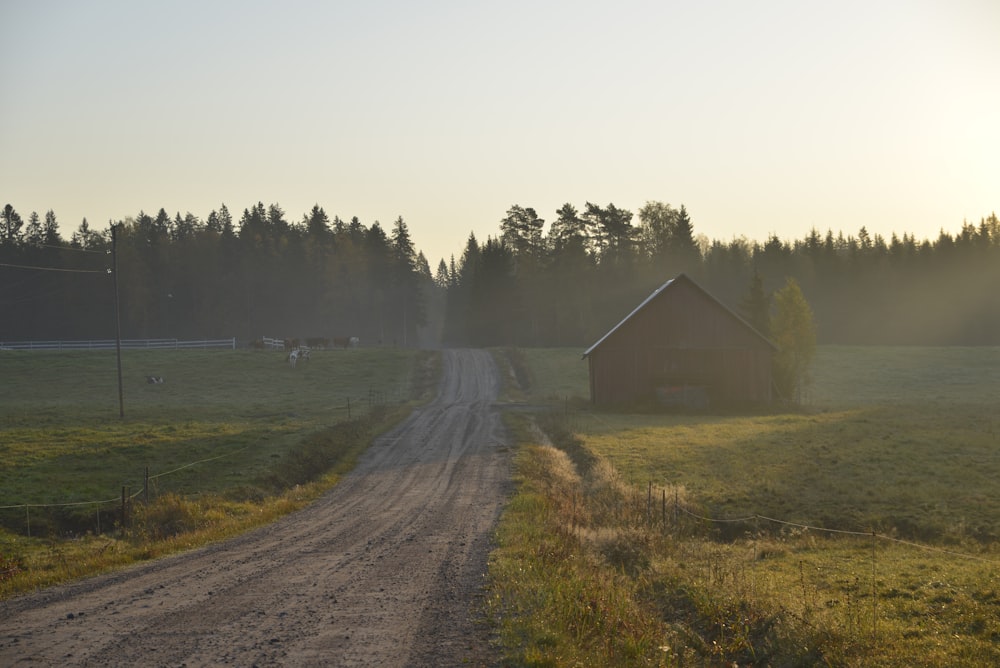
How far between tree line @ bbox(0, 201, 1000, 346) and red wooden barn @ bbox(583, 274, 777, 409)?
166 feet

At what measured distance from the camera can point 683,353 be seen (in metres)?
57.8

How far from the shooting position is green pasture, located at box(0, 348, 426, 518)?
2755 cm

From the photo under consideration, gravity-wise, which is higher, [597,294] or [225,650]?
[597,294]

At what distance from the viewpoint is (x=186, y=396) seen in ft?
217

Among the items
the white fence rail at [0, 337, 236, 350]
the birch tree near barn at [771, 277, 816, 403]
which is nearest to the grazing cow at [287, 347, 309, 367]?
the white fence rail at [0, 337, 236, 350]

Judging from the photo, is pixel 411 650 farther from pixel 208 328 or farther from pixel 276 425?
pixel 208 328

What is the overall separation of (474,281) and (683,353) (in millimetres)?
59744

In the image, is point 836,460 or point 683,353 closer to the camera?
point 836,460

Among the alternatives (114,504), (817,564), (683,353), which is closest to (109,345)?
(683,353)

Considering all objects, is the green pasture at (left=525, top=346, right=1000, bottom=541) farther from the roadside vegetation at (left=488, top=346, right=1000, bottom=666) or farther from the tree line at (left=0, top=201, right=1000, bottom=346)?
the tree line at (left=0, top=201, right=1000, bottom=346)

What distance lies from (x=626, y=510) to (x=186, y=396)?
53945mm

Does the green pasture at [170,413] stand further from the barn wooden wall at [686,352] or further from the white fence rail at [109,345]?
the barn wooden wall at [686,352]

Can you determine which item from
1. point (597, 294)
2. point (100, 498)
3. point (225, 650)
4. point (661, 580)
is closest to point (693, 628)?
point (661, 580)

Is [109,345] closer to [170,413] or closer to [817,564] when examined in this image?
[170,413]
